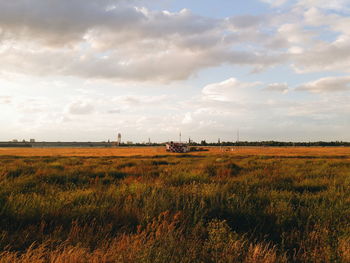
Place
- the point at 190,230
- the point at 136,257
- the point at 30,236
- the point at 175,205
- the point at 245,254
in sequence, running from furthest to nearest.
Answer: the point at 175,205 → the point at 190,230 → the point at 30,236 → the point at 245,254 → the point at 136,257

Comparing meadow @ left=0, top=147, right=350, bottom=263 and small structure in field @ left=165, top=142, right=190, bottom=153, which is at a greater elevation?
meadow @ left=0, top=147, right=350, bottom=263

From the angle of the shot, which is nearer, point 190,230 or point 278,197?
point 190,230

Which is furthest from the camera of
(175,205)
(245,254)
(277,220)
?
(175,205)

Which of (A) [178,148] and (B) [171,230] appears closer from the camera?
(B) [171,230]

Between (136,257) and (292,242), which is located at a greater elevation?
(136,257)

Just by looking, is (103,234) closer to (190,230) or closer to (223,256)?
(190,230)

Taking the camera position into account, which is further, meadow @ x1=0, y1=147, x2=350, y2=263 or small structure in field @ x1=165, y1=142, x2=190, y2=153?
small structure in field @ x1=165, y1=142, x2=190, y2=153

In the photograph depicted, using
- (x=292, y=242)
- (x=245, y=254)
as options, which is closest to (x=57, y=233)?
(x=245, y=254)

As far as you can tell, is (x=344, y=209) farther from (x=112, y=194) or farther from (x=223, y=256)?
(x=112, y=194)

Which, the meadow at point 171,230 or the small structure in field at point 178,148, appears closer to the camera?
the meadow at point 171,230

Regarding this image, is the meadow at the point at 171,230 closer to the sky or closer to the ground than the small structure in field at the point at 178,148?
closer to the sky

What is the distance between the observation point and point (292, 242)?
14.1 feet

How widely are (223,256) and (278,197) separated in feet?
14.3

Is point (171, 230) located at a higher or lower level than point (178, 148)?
higher
